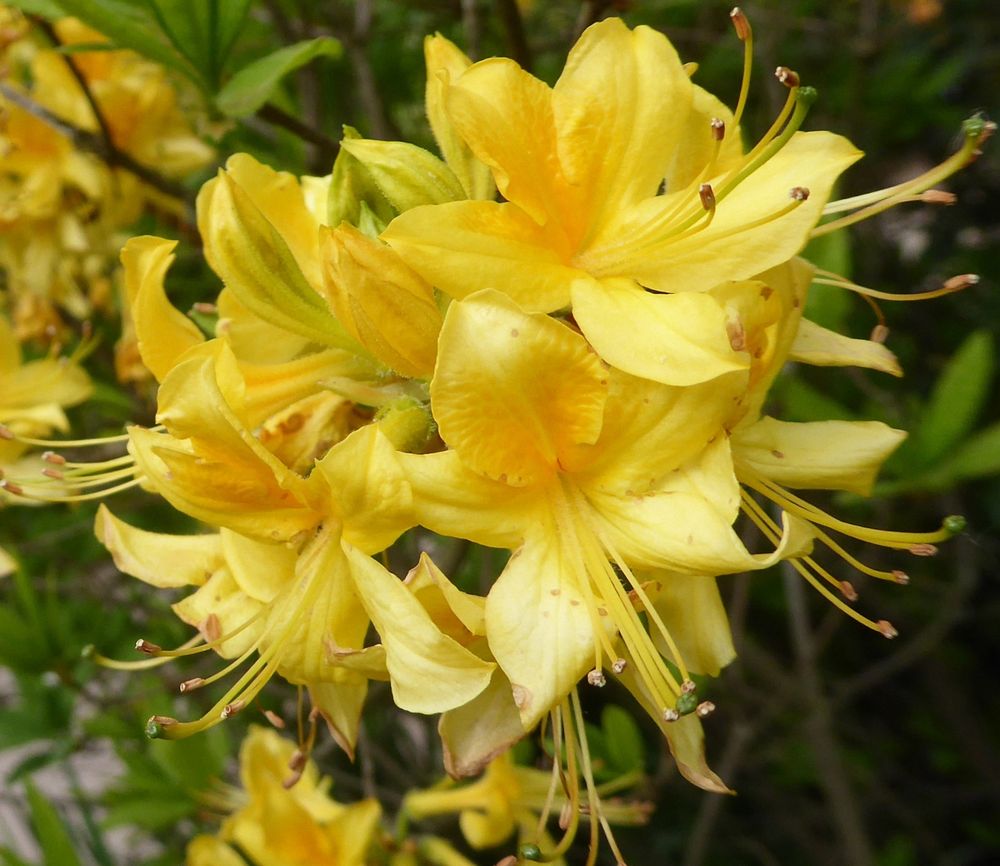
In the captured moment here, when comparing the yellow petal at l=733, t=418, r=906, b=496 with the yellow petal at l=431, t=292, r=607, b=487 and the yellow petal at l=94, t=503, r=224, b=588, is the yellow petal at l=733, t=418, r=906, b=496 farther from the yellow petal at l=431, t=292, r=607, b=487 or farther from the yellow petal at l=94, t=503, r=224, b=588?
the yellow petal at l=94, t=503, r=224, b=588

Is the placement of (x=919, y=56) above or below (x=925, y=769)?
above

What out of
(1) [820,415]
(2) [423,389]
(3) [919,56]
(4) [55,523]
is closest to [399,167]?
(2) [423,389]

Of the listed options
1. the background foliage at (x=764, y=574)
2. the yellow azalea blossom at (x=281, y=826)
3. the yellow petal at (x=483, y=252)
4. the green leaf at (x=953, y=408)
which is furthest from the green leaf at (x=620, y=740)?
the yellow petal at (x=483, y=252)

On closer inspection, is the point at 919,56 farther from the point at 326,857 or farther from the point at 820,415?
the point at 326,857

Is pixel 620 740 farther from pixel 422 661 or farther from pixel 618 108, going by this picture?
pixel 618 108

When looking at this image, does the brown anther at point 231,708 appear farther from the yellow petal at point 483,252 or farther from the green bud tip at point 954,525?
the green bud tip at point 954,525

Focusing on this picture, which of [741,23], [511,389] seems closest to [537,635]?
[511,389]

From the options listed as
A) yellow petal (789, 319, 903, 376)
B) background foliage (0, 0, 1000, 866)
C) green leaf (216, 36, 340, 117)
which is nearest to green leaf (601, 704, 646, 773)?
background foliage (0, 0, 1000, 866)
